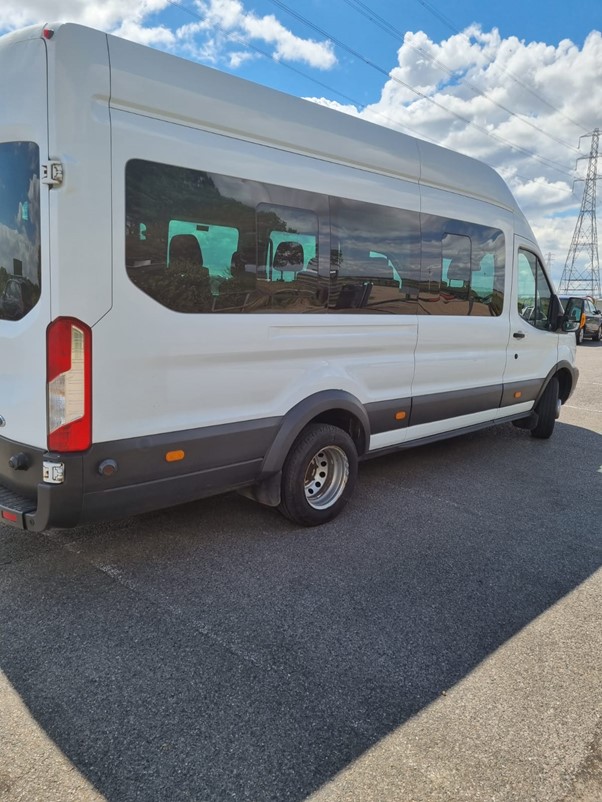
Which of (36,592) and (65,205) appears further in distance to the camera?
(36,592)

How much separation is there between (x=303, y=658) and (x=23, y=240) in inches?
97.0

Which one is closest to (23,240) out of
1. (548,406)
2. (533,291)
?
(533,291)

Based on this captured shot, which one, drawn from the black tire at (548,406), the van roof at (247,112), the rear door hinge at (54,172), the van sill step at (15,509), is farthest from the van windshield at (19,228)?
the black tire at (548,406)

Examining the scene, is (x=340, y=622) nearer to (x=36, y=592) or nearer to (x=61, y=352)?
(x=36, y=592)

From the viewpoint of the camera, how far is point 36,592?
10.7 feet

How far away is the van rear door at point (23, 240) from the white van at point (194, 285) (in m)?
0.01

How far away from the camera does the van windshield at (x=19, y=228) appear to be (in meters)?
2.88

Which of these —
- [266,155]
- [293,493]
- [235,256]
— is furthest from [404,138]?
[293,493]

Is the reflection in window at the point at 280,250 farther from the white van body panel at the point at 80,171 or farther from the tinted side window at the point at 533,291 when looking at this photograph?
the tinted side window at the point at 533,291

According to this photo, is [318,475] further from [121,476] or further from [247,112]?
[247,112]

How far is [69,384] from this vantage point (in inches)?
113

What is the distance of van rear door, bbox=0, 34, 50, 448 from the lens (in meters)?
2.82

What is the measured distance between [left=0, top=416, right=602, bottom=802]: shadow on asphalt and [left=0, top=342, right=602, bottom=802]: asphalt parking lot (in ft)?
0.04

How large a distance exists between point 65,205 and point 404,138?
9.69ft
